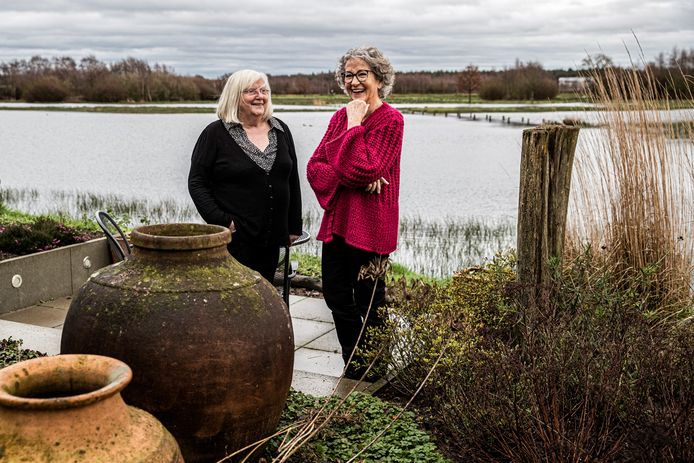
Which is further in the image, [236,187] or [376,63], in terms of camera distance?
[236,187]

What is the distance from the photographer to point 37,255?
641 centimetres

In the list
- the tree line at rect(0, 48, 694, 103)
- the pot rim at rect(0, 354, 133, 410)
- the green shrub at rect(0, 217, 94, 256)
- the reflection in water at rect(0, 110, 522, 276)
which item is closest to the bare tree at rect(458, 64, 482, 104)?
the tree line at rect(0, 48, 694, 103)

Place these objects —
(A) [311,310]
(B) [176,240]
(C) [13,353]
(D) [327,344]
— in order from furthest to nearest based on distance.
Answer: (A) [311,310]
(D) [327,344]
(C) [13,353]
(B) [176,240]

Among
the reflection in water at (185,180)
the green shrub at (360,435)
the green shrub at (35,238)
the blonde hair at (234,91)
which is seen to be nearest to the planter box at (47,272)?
the green shrub at (35,238)

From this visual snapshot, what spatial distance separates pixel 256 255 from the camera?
15.5 ft

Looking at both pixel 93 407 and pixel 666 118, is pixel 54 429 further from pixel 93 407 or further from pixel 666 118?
pixel 666 118

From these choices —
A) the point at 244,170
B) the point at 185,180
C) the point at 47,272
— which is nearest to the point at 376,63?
the point at 244,170

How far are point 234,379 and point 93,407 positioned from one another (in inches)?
37.8

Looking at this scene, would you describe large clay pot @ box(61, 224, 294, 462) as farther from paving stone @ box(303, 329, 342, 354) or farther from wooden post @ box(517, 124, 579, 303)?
wooden post @ box(517, 124, 579, 303)

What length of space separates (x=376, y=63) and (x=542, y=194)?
1525 mm

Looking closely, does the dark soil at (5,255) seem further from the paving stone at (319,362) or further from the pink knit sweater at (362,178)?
the pink knit sweater at (362,178)

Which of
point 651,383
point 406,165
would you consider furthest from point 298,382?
point 406,165

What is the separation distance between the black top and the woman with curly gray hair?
0.26 m

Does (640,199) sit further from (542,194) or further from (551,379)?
(551,379)
